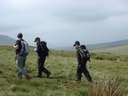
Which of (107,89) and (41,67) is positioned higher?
(107,89)

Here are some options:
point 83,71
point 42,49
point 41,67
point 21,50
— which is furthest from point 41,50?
point 83,71

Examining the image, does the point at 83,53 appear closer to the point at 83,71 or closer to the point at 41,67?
the point at 83,71

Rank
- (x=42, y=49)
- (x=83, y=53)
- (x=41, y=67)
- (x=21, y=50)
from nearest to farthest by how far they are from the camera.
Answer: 1. (x=21, y=50)
2. (x=83, y=53)
3. (x=42, y=49)
4. (x=41, y=67)

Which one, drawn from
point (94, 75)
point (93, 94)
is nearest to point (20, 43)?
point (94, 75)

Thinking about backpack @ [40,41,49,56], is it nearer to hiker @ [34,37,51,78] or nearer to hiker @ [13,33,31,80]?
hiker @ [34,37,51,78]

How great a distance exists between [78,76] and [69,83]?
1.20 meters

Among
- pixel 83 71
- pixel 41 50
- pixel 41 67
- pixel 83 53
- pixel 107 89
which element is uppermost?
pixel 41 50

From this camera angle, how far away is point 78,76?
76.1 ft

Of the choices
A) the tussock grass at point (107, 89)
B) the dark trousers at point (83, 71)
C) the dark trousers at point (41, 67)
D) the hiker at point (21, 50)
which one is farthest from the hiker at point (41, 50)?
the tussock grass at point (107, 89)

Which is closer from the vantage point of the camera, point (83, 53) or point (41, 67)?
point (83, 53)

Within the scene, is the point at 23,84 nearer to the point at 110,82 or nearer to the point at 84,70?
the point at 84,70

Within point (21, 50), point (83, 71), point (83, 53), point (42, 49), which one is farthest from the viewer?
point (42, 49)

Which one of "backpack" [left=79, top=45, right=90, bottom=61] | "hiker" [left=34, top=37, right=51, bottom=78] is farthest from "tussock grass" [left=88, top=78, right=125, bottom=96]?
"hiker" [left=34, top=37, right=51, bottom=78]

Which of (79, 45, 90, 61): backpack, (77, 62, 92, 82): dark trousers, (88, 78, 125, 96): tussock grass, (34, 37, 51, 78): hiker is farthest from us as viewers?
(34, 37, 51, 78): hiker
